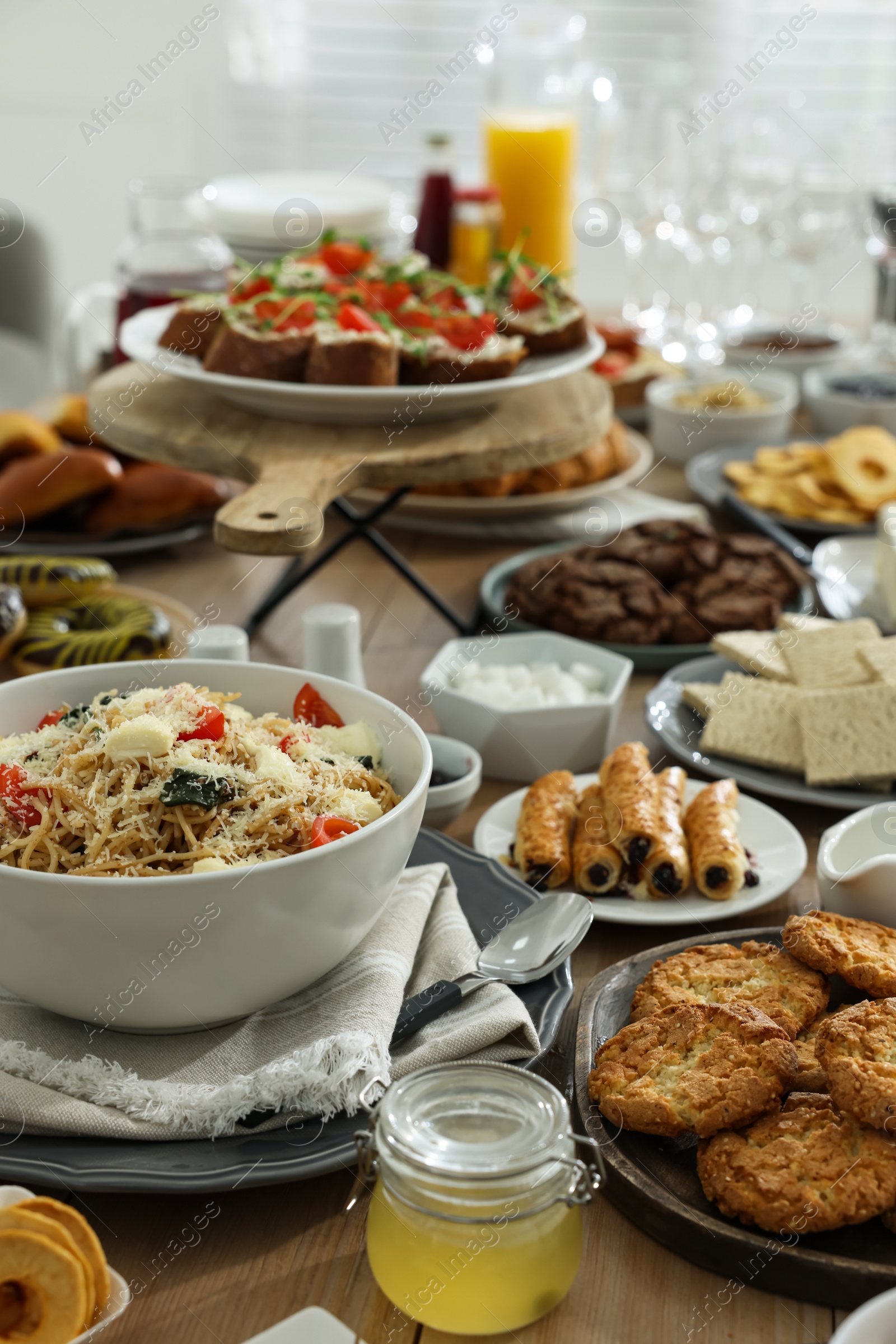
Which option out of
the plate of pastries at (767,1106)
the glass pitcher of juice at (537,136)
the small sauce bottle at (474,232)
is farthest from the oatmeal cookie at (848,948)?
the glass pitcher of juice at (537,136)

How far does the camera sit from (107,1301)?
0.77m

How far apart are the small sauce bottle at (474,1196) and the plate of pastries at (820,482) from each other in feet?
5.73

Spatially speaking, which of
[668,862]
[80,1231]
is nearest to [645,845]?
[668,862]

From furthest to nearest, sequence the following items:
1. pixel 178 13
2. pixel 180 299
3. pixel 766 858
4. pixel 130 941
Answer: pixel 178 13
pixel 180 299
pixel 766 858
pixel 130 941

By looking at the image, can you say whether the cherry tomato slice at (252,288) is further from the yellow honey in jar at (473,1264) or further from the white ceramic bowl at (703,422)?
the yellow honey in jar at (473,1264)

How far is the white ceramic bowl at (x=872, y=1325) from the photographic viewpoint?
0.68m

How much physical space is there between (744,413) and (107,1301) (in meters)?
2.37

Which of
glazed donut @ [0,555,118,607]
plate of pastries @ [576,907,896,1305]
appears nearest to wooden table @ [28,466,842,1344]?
plate of pastries @ [576,907,896,1305]

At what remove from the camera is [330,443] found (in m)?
1.68

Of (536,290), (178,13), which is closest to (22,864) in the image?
(536,290)

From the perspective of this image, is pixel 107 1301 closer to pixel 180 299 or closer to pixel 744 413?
pixel 180 299

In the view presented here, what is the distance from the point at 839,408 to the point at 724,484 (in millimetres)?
470

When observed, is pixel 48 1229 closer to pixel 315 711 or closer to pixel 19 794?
pixel 19 794

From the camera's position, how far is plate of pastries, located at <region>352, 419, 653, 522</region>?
2.28 meters
